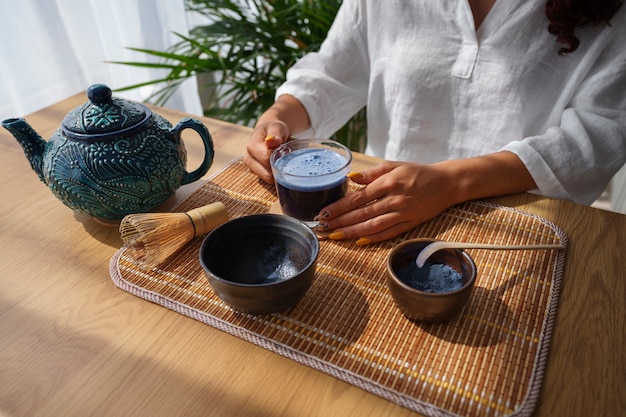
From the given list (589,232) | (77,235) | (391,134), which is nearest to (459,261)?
(589,232)

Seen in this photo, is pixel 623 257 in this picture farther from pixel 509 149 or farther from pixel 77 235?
pixel 77 235

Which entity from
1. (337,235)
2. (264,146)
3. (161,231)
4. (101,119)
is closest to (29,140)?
(101,119)

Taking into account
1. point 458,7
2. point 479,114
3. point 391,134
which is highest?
point 458,7

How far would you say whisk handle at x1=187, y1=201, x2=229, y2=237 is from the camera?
30.9 inches

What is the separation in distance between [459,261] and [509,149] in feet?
1.22

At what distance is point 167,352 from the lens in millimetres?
610

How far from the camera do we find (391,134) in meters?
1.33

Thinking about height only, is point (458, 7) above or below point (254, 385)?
above

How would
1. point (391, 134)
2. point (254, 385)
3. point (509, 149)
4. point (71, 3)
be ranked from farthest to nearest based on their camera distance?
point (71, 3) → point (391, 134) → point (509, 149) → point (254, 385)

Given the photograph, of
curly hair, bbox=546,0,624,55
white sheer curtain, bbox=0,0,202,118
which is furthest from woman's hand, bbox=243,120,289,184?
white sheer curtain, bbox=0,0,202,118

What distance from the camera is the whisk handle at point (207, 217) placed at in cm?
78

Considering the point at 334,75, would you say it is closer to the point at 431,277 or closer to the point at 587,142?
the point at 587,142

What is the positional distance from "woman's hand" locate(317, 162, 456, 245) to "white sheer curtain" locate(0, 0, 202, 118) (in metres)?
1.38

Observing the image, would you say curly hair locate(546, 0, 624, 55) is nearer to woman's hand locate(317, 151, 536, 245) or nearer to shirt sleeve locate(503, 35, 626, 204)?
shirt sleeve locate(503, 35, 626, 204)
